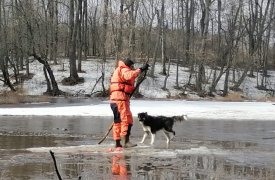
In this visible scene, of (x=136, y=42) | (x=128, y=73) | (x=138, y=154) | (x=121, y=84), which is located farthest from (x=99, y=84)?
(x=138, y=154)

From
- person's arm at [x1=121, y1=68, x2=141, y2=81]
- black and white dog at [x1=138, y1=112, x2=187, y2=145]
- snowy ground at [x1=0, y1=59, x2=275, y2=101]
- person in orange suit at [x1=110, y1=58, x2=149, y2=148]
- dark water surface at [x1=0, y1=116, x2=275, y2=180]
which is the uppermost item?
person's arm at [x1=121, y1=68, x2=141, y2=81]

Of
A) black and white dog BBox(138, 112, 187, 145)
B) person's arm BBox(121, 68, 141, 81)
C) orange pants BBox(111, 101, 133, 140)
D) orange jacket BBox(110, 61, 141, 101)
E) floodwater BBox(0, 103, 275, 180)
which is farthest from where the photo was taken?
black and white dog BBox(138, 112, 187, 145)

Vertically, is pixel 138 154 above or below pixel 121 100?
below

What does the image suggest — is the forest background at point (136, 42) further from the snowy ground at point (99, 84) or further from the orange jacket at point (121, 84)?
the orange jacket at point (121, 84)

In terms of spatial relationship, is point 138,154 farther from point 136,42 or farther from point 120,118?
point 136,42

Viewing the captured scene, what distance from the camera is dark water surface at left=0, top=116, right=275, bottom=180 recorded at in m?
8.66

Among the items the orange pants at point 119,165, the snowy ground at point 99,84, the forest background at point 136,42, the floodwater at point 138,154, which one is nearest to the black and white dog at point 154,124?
the floodwater at point 138,154

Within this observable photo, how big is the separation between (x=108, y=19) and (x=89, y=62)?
11.5 m

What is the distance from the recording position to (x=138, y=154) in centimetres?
1105

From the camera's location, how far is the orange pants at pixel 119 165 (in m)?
8.70

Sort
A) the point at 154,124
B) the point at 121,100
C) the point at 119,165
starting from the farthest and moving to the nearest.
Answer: the point at 154,124, the point at 121,100, the point at 119,165

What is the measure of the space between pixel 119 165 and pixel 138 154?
158 centimetres

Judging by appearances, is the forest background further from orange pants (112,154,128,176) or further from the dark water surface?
orange pants (112,154,128,176)

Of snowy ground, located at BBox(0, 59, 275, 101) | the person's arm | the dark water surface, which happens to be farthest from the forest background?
the person's arm
